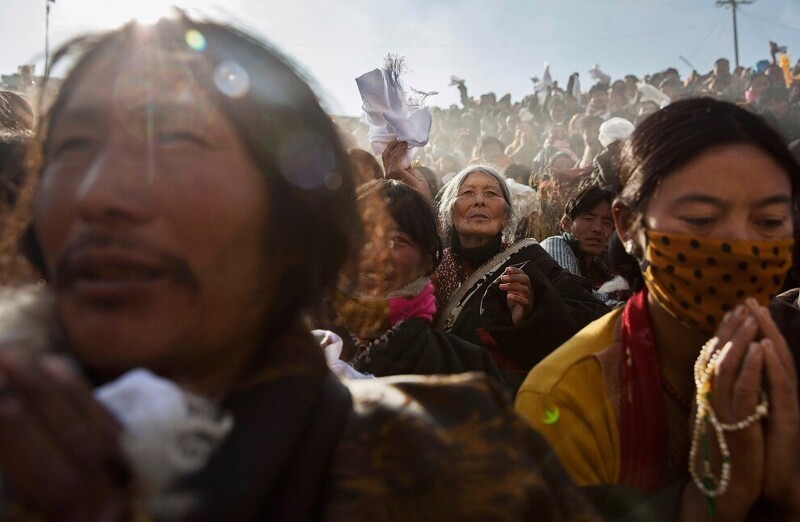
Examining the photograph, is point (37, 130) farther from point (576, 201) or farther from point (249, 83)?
point (576, 201)

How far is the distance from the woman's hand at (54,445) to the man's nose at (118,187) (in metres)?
0.31

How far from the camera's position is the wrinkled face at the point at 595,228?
16.0ft

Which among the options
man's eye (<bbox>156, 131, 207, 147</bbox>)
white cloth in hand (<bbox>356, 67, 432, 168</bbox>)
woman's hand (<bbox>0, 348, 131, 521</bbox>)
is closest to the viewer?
woman's hand (<bbox>0, 348, 131, 521</bbox>)

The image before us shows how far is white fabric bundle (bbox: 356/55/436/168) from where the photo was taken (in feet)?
15.6

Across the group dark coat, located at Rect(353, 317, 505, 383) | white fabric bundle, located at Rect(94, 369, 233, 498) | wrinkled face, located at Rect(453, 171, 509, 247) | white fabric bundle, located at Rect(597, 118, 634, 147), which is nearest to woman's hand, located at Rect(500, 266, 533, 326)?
dark coat, located at Rect(353, 317, 505, 383)

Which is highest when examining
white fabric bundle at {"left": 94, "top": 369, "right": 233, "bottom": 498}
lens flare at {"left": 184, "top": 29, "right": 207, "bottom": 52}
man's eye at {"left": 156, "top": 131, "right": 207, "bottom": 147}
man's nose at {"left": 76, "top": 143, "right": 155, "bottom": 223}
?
lens flare at {"left": 184, "top": 29, "right": 207, "bottom": 52}

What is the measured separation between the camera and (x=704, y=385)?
5.82 ft

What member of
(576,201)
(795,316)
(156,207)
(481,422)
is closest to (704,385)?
(795,316)

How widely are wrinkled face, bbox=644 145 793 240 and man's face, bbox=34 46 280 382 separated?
1249 millimetres

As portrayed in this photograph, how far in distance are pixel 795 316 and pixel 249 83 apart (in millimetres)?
1786

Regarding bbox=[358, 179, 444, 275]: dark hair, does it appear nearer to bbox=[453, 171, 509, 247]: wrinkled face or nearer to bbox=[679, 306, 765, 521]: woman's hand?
bbox=[453, 171, 509, 247]: wrinkled face

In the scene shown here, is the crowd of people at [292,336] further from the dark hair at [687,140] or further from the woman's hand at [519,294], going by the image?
the woman's hand at [519,294]

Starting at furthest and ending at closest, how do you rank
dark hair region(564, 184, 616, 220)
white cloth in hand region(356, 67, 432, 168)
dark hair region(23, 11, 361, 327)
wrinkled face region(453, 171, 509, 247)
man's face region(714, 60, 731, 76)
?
1. man's face region(714, 60, 731, 76)
2. dark hair region(564, 184, 616, 220)
3. white cloth in hand region(356, 67, 432, 168)
4. wrinkled face region(453, 171, 509, 247)
5. dark hair region(23, 11, 361, 327)

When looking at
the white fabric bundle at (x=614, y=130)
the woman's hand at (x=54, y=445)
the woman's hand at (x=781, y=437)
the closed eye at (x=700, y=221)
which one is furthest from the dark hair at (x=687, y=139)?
the white fabric bundle at (x=614, y=130)
